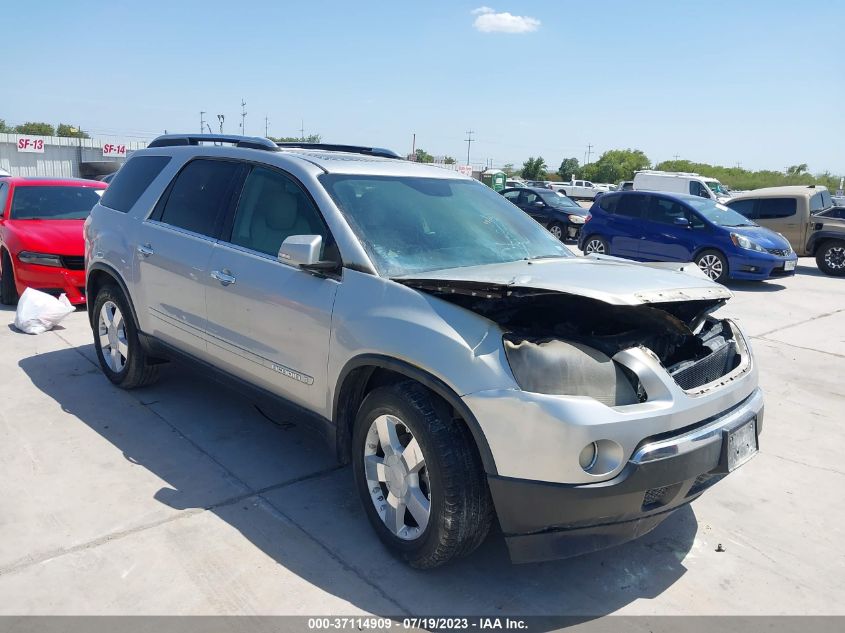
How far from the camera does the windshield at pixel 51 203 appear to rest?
27.4 feet

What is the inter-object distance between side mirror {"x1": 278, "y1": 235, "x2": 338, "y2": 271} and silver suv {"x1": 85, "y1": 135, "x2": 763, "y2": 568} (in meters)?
0.01

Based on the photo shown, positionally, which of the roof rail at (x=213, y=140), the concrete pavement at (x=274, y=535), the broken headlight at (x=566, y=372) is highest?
the roof rail at (x=213, y=140)

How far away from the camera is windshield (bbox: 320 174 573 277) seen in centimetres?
346

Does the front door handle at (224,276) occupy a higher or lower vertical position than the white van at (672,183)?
lower

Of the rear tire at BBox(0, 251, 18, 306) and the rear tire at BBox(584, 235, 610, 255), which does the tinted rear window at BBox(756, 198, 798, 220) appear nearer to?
the rear tire at BBox(584, 235, 610, 255)

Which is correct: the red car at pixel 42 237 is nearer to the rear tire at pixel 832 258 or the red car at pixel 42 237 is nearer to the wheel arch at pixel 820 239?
the wheel arch at pixel 820 239

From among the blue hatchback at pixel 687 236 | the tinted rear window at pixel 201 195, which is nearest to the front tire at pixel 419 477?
the tinted rear window at pixel 201 195

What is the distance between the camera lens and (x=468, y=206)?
411 centimetres

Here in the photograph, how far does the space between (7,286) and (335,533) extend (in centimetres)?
678

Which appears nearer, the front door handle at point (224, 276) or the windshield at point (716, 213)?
the front door handle at point (224, 276)

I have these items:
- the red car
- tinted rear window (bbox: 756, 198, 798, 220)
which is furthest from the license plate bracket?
tinted rear window (bbox: 756, 198, 798, 220)

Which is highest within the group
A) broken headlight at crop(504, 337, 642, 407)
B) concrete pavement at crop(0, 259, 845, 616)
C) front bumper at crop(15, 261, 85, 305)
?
broken headlight at crop(504, 337, 642, 407)

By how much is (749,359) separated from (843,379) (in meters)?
3.89

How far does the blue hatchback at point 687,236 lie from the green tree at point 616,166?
66.1 m
